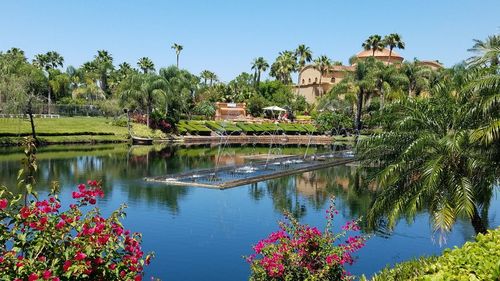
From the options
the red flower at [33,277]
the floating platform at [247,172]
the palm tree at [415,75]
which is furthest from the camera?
the palm tree at [415,75]

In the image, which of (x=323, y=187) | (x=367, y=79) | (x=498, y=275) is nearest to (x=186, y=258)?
(x=498, y=275)

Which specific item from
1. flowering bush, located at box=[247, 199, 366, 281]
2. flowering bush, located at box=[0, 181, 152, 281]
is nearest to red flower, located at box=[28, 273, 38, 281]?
flowering bush, located at box=[0, 181, 152, 281]

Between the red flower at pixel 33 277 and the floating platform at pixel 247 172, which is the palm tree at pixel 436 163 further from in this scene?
the floating platform at pixel 247 172

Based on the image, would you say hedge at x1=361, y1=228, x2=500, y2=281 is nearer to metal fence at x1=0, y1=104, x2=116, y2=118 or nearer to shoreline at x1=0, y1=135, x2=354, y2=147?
shoreline at x1=0, y1=135, x2=354, y2=147

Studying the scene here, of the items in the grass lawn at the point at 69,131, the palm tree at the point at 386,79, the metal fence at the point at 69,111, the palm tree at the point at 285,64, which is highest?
the palm tree at the point at 285,64

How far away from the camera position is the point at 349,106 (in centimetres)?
9731

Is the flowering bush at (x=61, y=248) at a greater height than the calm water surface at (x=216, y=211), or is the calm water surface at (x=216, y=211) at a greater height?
the flowering bush at (x=61, y=248)

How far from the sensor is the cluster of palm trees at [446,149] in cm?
1391

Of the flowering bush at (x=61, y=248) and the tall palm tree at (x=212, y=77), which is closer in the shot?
the flowering bush at (x=61, y=248)

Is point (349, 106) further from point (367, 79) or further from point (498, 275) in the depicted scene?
point (498, 275)

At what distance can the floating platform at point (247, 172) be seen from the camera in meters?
35.4

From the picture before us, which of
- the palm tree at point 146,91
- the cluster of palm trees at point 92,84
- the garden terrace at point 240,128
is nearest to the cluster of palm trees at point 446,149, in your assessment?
the cluster of palm trees at point 92,84

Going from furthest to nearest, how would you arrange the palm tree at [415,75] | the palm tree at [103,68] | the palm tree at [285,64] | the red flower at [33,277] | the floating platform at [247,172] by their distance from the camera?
the palm tree at [285,64], the palm tree at [103,68], the palm tree at [415,75], the floating platform at [247,172], the red flower at [33,277]

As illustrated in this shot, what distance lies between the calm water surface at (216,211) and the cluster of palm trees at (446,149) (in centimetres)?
140
